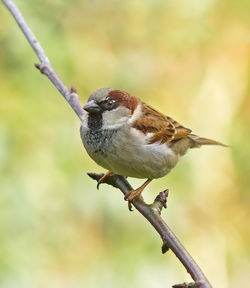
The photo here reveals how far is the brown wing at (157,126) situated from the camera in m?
2.62

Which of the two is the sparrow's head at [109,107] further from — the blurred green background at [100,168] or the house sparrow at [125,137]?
the blurred green background at [100,168]

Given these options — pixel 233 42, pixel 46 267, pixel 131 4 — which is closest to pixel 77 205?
pixel 46 267

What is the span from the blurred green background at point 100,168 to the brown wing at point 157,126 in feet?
1.08

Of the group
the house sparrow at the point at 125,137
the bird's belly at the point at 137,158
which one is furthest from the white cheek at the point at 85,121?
the bird's belly at the point at 137,158

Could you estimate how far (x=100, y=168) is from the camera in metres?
3.37

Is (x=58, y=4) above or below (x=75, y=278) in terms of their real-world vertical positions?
above

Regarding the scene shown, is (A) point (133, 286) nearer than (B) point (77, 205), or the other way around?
(A) point (133, 286)

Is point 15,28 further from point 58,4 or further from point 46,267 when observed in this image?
point 46,267

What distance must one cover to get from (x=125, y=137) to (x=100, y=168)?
0.91 meters

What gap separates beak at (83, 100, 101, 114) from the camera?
2.31m

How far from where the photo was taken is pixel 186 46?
401cm

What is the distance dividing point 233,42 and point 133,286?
1.96 meters

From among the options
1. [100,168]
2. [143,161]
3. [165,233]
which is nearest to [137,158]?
[143,161]

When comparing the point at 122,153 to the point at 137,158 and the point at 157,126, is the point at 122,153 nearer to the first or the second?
the point at 137,158
